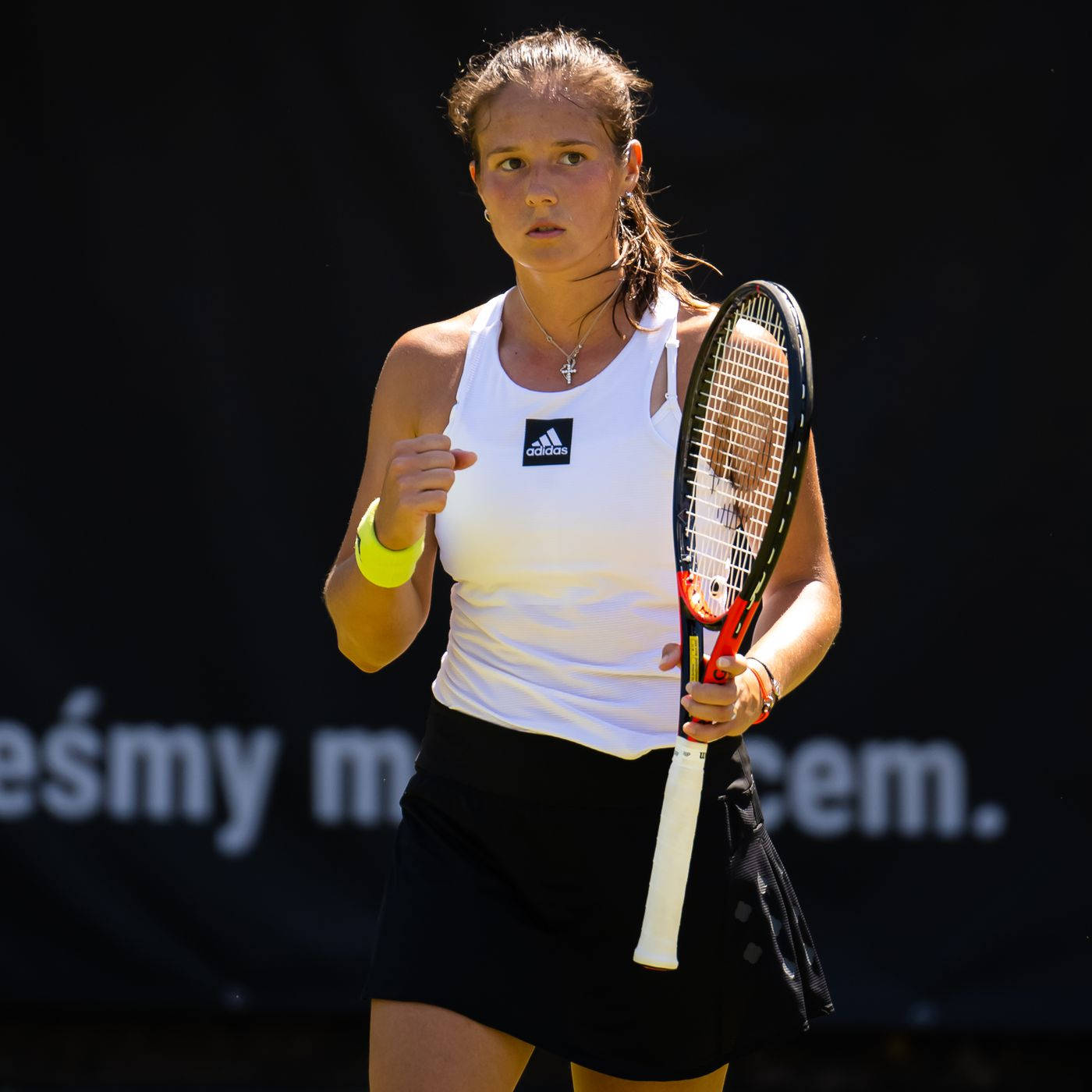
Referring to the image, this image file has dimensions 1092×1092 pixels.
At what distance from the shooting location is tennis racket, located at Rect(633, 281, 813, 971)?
2074 millimetres

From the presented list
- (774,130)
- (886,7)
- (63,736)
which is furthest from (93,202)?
(886,7)

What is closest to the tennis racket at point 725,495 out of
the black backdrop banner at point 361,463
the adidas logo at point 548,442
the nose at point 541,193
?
the adidas logo at point 548,442

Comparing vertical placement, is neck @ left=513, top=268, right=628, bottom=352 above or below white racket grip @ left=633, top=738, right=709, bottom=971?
above

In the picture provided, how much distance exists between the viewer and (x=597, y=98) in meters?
2.47

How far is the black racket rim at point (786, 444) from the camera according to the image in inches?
81.7

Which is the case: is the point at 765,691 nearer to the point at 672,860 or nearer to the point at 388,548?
the point at 672,860

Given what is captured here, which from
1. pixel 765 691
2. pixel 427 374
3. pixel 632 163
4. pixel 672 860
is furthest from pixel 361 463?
pixel 672 860

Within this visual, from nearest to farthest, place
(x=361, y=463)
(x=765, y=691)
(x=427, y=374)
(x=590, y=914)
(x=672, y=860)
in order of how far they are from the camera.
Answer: (x=672, y=860), (x=765, y=691), (x=590, y=914), (x=427, y=374), (x=361, y=463)

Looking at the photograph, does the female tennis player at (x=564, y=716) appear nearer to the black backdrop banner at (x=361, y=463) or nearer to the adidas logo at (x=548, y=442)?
the adidas logo at (x=548, y=442)

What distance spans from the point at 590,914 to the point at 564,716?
0.25 meters

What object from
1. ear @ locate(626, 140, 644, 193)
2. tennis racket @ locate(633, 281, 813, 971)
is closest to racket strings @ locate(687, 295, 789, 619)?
tennis racket @ locate(633, 281, 813, 971)

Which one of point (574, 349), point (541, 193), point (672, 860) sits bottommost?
point (672, 860)

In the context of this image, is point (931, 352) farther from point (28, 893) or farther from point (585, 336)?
point (28, 893)

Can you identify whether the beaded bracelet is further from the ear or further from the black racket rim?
the ear
